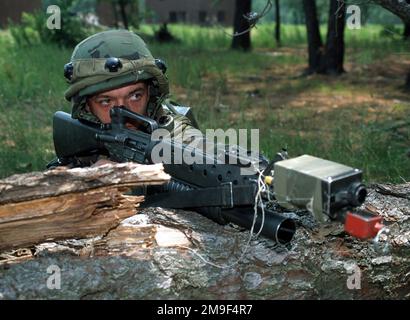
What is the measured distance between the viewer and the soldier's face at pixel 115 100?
309cm

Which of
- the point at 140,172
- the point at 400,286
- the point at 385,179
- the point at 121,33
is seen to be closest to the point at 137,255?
the point at 140,172

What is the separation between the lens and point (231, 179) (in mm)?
2180

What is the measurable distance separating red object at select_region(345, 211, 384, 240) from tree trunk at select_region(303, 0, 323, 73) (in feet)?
34.8

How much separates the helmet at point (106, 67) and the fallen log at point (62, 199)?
36.4 inches

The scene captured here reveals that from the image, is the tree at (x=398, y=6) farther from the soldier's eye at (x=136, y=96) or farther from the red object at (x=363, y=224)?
the red object at (x=363, y=224)

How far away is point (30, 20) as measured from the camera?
49.9ft

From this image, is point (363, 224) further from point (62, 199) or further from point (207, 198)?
point (62, 199)

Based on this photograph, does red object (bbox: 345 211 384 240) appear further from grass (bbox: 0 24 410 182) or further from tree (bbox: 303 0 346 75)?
tree (bbox: 303 0 346 75)

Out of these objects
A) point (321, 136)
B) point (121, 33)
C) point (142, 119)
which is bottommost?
point (321, 136)

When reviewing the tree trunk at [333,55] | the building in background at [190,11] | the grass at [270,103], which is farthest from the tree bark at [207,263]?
the building in background at [190,11]

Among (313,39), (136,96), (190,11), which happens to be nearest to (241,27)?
(313,39)

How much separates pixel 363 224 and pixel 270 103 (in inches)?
297
